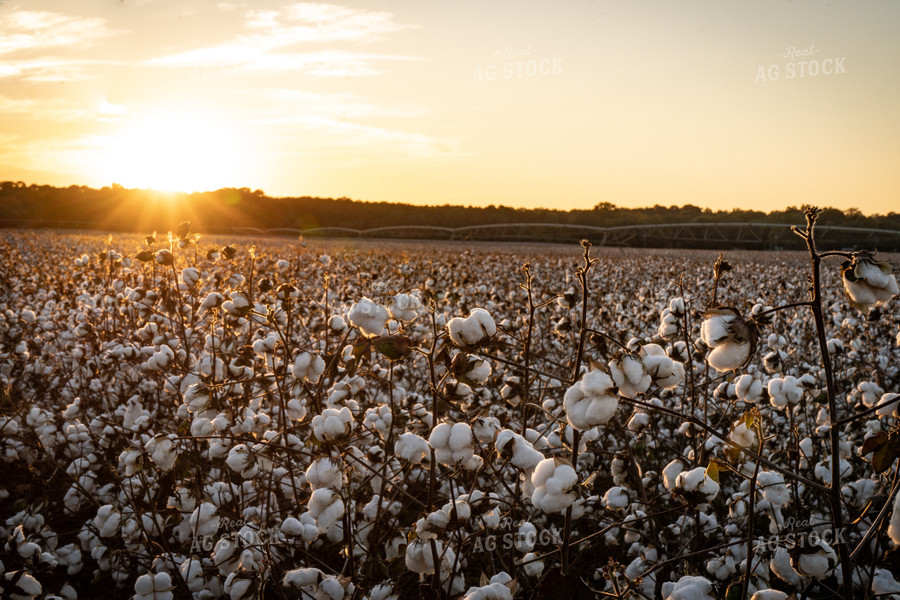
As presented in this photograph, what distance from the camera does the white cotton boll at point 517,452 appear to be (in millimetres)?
1569

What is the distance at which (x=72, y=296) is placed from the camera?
7.55m

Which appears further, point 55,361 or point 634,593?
point 55,361

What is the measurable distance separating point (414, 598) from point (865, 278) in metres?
2.65

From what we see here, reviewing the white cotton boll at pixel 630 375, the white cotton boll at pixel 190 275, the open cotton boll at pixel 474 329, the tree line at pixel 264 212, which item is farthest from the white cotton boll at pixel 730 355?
the tree line at pixel 264 212

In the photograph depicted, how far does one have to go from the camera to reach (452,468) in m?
2.26

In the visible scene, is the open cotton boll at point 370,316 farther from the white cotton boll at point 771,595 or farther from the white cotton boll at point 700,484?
the white cotton boll at point 771,595

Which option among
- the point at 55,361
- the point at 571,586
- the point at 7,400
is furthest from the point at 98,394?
the point at 571,586

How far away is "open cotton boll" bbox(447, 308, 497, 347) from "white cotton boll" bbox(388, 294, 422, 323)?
0.45 m

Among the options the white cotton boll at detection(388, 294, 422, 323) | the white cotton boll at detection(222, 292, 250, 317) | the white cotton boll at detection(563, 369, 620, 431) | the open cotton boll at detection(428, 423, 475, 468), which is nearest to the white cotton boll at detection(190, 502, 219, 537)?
the white cotton boll at detection(222, 292, 250, 317)

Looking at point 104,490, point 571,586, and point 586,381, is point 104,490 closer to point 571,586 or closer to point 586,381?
point 571,586

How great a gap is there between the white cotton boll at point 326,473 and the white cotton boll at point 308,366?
498 mm

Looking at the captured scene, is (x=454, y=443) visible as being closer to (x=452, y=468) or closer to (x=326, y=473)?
(x=326, y=473)

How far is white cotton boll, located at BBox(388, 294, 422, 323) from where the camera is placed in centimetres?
201

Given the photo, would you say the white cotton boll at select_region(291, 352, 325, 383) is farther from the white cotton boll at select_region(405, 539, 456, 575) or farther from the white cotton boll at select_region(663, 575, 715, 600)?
the white cotton boll at select_region(663, 575, 715, 600)
